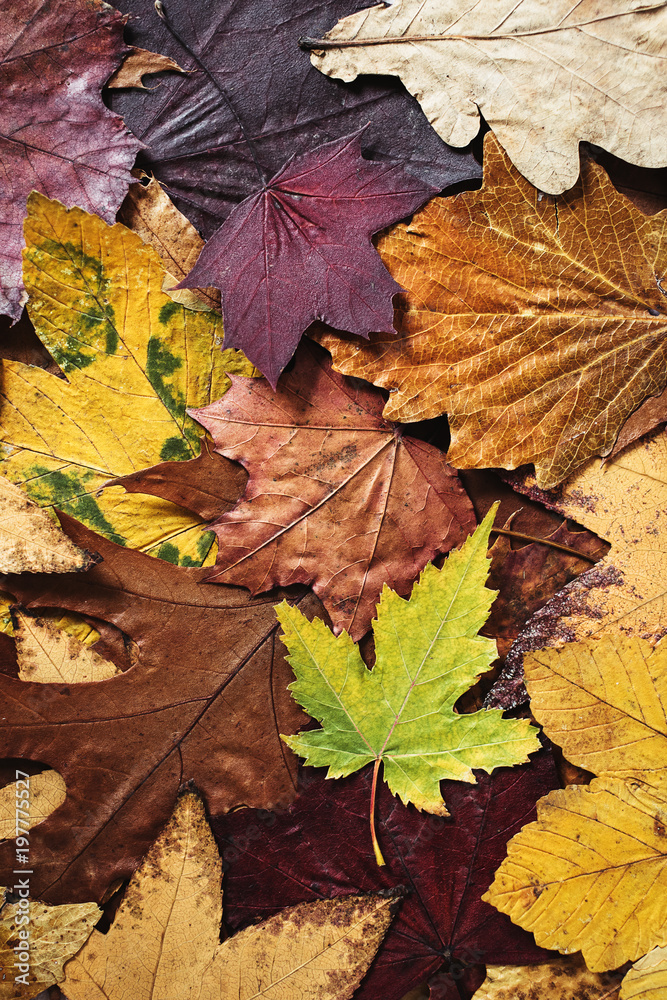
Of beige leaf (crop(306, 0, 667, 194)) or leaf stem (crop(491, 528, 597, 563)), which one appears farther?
leaf stem (crop(491, 528, 597, 563))

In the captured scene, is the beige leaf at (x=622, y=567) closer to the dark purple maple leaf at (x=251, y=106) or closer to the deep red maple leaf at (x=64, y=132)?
the dark purple maple leaf at (x=251, y=106)

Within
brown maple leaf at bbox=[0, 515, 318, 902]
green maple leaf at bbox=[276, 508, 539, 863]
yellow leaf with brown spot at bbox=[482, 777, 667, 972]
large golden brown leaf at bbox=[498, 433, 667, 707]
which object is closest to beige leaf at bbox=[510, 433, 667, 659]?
large golden brown leaf at bbox=[498, 433, 667, 707]

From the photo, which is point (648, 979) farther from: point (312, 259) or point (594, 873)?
point (312, 259)

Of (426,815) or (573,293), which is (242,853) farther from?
(573,293)

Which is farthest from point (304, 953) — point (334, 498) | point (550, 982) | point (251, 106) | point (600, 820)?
point (251, 106)

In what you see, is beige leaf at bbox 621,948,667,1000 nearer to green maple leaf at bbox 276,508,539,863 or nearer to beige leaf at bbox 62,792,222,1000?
green maple leaf at bbox 276,508,539,863

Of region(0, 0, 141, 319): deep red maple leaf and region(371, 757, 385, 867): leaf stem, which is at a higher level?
region(0, 0, 141, 319): deep red maple leaf

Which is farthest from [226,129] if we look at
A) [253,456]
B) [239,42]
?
[253,456]

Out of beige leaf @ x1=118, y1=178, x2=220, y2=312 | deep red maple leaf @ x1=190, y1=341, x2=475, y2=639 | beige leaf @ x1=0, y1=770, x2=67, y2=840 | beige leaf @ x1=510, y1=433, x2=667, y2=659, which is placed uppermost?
beige leaf @ x1=118, y1=178, x2=220, y2=312
